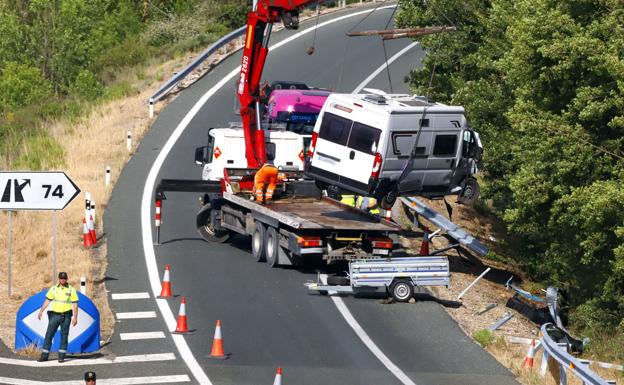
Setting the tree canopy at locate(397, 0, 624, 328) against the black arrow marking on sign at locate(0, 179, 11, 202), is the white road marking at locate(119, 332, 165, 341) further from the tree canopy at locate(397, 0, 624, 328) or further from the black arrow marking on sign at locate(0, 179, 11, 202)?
the tree canopy at locate(397, 0, 624, 328)

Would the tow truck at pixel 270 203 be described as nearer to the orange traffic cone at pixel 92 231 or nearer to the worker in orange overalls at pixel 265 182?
the worker in orange overalls at pixel 265 182

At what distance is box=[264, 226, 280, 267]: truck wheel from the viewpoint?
25.7 m

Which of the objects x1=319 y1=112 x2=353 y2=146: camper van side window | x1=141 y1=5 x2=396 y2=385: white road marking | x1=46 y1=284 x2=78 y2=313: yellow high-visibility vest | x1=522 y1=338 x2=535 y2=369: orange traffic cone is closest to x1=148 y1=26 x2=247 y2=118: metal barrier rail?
x1=141 y1=5 x2=396 y2=385: white road marking

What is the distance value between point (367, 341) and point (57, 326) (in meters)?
5.46

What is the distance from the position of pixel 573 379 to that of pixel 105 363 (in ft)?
25.7

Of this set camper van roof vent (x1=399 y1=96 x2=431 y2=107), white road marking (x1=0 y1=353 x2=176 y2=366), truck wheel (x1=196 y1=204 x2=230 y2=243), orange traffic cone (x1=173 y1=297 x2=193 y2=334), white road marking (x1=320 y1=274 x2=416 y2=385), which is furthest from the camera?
truck wheel (x1=196 y1=204 x2=230 y2=243)

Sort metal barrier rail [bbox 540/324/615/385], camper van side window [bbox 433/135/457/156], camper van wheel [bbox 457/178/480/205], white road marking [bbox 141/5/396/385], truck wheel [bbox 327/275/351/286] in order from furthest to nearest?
camper van wheel [bbox 457/178/480/205] → camper van side window [bbox 433/135/457/156] → truck wheel [bbox 327/275/351/286] → white road marking [bbox 141/5/396/385] → metal barrier rail [bbox 540/324/615/385]

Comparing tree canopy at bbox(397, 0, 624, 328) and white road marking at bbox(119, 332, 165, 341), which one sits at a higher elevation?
tree canopy at bbox(397, 0, 624, 328)

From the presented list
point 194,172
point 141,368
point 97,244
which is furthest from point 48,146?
point 141,368

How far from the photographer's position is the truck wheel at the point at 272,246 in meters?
25.7

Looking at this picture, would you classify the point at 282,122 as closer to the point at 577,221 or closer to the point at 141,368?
the point at 577,221

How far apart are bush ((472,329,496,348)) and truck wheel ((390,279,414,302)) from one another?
2084 millimetres

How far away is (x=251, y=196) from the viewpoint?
2725cm

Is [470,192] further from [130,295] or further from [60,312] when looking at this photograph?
[60,312]
